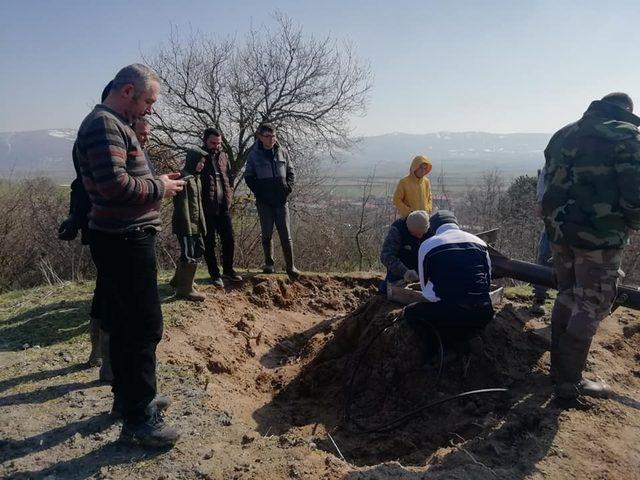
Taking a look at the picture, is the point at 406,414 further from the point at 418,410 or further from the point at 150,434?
the point at 150,434

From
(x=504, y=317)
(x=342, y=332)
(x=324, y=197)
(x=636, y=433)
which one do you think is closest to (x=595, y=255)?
(x=636, y=433)

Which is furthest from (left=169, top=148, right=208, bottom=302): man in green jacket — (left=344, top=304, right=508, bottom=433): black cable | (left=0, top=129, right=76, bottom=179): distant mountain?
(left=0, top=129, right=76, bottom=179): distant mountain

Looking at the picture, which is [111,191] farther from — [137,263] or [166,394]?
[166,394]

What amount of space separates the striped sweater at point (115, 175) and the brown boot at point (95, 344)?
5.97 feet

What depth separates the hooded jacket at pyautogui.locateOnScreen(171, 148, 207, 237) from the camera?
19.2 ft

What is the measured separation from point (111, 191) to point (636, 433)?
3818 mm

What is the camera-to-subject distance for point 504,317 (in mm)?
5160

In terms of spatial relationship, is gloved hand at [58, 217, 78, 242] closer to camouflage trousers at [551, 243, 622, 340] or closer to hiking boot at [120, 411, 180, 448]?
hiking boot at [120, 411, 180, 448]

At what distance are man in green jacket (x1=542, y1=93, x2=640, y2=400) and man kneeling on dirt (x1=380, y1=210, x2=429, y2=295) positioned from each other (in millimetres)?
1750

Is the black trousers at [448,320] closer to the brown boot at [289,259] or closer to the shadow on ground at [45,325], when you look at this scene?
the brown boot at [289,259]

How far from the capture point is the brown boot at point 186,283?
20.4 feet

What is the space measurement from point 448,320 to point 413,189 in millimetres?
3102

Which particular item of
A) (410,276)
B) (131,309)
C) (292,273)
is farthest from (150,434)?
(292,273)

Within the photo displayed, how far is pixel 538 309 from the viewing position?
19.5 ft
